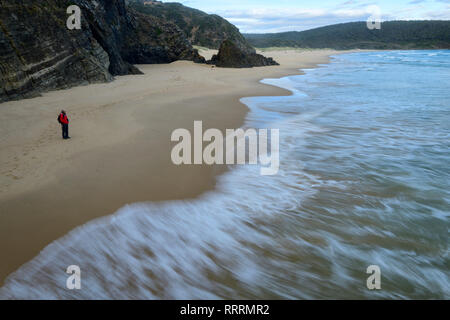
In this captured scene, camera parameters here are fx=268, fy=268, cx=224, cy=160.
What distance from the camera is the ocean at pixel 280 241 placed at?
9.18 ft

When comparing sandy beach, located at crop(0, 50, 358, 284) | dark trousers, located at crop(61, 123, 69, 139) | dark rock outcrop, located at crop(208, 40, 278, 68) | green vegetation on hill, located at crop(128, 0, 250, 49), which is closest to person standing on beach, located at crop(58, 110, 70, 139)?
dark trousers, located at crop(61, 123, 69, 139)

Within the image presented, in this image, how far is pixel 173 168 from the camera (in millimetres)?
4926

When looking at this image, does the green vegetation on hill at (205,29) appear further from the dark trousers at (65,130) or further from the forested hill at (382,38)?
the dark trousers at (65,130)

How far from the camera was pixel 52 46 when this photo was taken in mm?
11008

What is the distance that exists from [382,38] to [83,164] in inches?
5335

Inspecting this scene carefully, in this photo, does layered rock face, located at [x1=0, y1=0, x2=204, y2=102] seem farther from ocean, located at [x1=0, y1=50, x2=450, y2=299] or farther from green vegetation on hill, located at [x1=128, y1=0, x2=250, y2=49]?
green vegetation on hill, located at [x1=128, y1=0, x2=250, y2=49]

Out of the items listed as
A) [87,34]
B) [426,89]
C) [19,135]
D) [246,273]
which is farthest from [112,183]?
[426,89]

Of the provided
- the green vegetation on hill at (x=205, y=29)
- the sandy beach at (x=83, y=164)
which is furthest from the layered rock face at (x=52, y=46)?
the green vegetation on hill at (x=205, y=29)

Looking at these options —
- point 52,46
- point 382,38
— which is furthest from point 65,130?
point 382,38

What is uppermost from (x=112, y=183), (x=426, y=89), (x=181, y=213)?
(x=426, y=89)
